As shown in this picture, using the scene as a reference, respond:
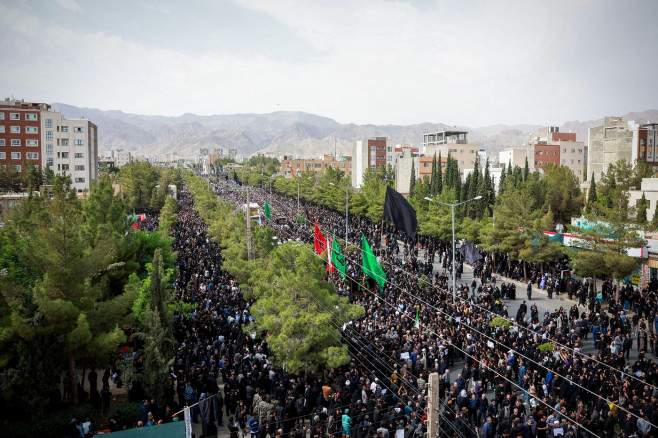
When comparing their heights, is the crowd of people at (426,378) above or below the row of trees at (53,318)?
below

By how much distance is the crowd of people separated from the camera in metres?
13.5

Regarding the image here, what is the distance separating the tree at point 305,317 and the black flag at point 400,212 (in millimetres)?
5525

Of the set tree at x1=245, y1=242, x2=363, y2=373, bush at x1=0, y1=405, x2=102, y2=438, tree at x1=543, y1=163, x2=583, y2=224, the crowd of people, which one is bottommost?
bush at x1=0, y1=405, x2=102, y2=438

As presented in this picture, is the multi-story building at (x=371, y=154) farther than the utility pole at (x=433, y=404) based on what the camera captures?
Yes

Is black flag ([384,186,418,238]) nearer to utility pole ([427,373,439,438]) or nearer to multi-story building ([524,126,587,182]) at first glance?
utility pole ([427,373,439,438])

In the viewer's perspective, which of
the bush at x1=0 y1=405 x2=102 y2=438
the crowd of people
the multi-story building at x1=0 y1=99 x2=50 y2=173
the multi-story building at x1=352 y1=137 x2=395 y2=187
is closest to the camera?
the crowd of people

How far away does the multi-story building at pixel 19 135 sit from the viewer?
71312mm

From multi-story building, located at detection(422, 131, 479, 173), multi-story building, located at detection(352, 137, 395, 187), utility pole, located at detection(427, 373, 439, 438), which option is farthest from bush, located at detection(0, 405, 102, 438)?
multi-story building, located at detection(352, 137, 395, 187)

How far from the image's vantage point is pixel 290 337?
1683 cm

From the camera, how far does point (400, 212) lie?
23.4 meters

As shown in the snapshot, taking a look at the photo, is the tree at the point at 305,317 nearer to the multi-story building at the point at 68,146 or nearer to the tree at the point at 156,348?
the tree at the point at 156,348

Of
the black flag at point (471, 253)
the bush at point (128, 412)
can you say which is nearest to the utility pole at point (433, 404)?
the bush at point (128, 412)

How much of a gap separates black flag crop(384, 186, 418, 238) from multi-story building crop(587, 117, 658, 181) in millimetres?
68095

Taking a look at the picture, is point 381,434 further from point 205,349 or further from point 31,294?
point 31,294
